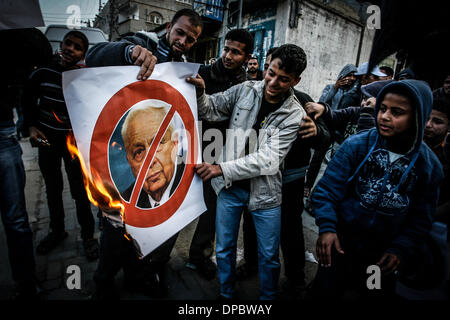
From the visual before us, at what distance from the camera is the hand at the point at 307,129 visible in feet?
4.96

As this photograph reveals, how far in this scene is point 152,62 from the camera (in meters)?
1.11

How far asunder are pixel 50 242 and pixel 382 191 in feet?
9.52

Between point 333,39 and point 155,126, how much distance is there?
1053 cm

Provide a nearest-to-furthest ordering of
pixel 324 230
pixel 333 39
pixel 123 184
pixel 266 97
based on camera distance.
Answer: pixel 123 184
pixel 324 230
pixel 266 97
pixel 333 39

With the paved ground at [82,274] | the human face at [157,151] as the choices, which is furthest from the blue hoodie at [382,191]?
the paved ground at [82,274]

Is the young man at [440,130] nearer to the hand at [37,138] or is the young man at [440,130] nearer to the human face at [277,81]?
the human face at [277,81]

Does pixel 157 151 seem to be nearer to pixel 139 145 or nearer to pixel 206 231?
pixel 139 145

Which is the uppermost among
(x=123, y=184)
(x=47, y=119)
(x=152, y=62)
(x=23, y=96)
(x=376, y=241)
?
(x=152, y=62)

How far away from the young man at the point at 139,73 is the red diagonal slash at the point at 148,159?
157 mm

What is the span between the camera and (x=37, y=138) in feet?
6.59

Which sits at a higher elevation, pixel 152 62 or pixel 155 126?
pixel 152 62

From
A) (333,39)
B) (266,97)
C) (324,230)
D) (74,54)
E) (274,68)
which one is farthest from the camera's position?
(333,39)
